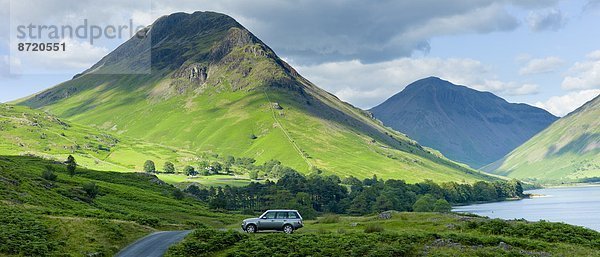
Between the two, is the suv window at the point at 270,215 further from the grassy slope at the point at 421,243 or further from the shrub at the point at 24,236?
the shrub at the point at 24,236

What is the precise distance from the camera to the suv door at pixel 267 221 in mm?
55344

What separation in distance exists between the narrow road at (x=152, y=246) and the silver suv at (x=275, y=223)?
24.1ft

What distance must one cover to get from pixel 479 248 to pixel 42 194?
7274cm

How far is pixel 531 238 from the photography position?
48219mm

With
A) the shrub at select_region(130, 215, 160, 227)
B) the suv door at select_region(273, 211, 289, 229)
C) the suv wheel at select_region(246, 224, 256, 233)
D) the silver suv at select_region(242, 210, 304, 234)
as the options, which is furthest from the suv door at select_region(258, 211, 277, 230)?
the shrub at select_region(130, 215, 160, 227)

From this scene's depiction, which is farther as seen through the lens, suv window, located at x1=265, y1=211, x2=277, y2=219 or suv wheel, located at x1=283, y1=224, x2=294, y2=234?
suv window, located at x1=265, y1=211, x2=277, y2=219

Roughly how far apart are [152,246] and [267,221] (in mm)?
12236

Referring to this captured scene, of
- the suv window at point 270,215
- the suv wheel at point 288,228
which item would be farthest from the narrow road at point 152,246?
the suv wheel at point 288,228

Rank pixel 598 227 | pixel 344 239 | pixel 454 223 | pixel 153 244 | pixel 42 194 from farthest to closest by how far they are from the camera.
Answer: pixel 598 227 < pixel 42 194 < pixel 454 223 < pixel 153 244 < pixel 344 239

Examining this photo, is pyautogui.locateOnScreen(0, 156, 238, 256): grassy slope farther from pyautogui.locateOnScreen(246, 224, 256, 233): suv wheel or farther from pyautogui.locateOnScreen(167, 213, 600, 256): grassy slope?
pyautogui.locateOnScreen(246, 224, 256, 233): suv wheel

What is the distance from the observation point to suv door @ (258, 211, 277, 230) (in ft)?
182

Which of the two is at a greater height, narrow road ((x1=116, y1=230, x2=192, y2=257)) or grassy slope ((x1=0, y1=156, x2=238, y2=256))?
grassy slope ((x1=0, y1=156, x2=238, y2=256))

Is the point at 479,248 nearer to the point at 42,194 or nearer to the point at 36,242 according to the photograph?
the point at 36,242

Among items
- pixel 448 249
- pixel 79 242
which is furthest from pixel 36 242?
pixel 448 249
